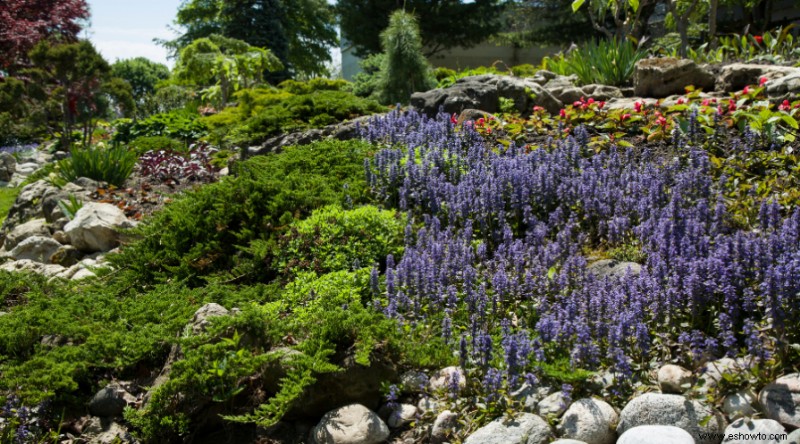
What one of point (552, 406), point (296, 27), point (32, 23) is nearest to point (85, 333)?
point (552, 406)

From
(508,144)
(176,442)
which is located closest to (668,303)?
(176,442)

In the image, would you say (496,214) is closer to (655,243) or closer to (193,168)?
(655,243)

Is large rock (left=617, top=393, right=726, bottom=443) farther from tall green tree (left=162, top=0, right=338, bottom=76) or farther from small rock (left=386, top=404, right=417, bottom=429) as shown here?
tall green tree (left=162, top=0, right=338, bottom=76)

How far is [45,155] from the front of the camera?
48.1ft

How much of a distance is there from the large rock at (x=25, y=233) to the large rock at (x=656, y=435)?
275 inches

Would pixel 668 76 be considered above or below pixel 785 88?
above

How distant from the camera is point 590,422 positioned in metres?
3.18

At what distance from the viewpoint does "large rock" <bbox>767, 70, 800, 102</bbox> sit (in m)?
7.08

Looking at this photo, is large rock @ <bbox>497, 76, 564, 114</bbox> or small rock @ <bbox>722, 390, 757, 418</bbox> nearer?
small rock @ <bbox>722, 390, 757, 418</bbox>

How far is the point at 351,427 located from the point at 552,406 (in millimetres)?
1035

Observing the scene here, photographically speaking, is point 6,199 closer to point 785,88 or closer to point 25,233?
point 25,233

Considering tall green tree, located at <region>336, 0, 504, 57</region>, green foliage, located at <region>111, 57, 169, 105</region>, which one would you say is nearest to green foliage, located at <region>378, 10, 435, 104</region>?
tall green tree, located at <region>336, 0, 504, 57</region>

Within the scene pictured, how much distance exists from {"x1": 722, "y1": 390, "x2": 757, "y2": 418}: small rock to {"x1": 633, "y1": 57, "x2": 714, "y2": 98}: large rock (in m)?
6.39

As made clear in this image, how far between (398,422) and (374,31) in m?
26.0
